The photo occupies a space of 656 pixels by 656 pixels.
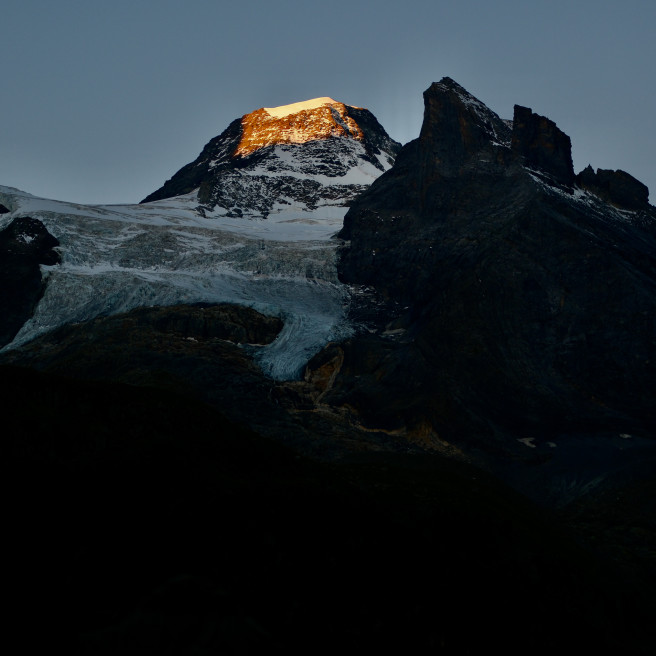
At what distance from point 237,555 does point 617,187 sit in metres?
112

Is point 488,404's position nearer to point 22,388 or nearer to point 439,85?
point 22,388

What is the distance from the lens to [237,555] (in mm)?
19094

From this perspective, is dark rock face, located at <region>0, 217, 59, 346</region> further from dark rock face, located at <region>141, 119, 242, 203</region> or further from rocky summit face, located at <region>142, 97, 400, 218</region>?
dark rock face, located at <region>141, 119, 242, 203</region>

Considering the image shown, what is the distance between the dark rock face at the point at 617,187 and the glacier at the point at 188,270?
4214cm

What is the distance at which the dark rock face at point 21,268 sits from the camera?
84.6m

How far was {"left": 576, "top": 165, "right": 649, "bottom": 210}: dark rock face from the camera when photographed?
11438 centimetres

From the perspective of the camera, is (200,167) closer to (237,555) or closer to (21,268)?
(21,268)

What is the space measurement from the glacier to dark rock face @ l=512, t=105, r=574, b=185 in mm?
32147

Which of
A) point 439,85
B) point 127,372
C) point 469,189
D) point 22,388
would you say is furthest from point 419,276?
point 22,388

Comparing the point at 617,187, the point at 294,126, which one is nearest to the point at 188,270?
the point at 617,187

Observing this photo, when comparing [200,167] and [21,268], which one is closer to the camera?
[21,268]

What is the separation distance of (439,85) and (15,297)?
71270 millimetres

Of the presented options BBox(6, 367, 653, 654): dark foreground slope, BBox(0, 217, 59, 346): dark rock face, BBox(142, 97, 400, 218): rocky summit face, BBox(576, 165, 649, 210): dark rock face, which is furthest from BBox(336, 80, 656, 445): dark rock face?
BBox(142, 97, 400, 218): rocky summit face

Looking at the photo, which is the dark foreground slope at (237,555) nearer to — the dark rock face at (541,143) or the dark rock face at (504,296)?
the dark rock face at (504,296)
